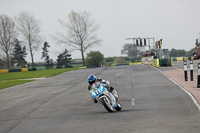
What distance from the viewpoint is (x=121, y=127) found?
6996 mm

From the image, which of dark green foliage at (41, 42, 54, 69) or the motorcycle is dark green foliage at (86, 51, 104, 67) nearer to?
dark green foliage at (41, 42, 54, 69)

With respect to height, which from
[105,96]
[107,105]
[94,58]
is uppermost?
[94,58]

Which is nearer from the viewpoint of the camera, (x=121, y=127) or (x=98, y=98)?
(x=121, y=127)

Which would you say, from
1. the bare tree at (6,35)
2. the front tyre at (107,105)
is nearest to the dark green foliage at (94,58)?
the bare tree at (6,35)

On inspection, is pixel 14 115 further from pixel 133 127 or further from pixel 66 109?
pixel 133 127

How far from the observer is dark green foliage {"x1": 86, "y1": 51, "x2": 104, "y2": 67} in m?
82.4

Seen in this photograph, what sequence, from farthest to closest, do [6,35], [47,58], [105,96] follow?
[47,58] → [6,35] → [105,96]

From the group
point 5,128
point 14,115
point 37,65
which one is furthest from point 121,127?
point 37,65

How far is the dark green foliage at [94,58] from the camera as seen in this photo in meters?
82.4

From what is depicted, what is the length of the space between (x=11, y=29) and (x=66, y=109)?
221ft

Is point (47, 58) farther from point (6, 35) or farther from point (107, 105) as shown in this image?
point (107, 105)

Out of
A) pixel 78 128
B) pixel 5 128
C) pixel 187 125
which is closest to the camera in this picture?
pixel 187 125

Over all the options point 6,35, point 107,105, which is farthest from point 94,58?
point 107,105

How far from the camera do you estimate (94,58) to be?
8250 cm
